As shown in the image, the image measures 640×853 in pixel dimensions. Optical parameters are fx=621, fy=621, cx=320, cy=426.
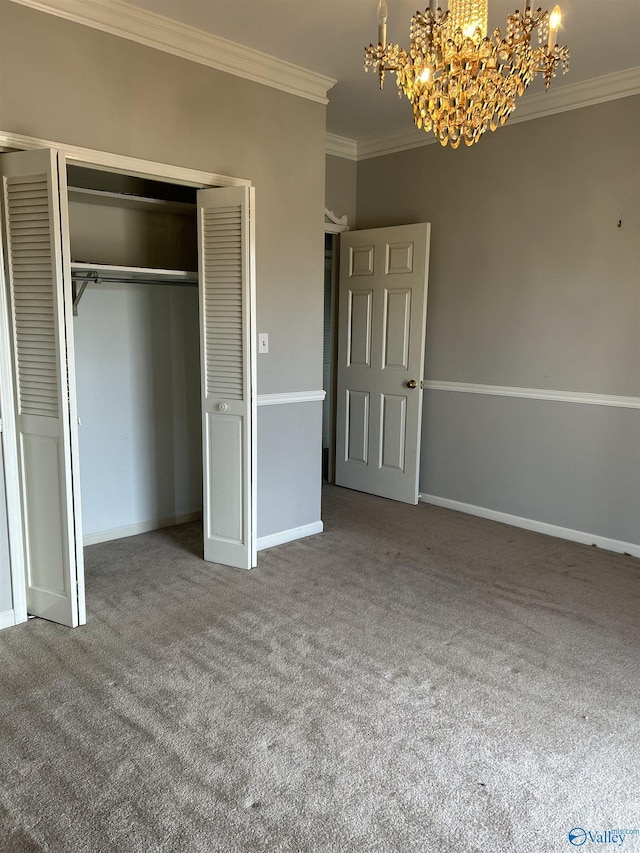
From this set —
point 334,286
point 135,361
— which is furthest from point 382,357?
point 135,361

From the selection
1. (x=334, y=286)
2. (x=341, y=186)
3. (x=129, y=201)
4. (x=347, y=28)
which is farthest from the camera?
(x=334, y=286)

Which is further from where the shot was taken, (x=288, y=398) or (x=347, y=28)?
(x=288, y=398)

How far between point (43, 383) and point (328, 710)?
1.83m

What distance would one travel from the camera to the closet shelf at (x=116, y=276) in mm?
3266

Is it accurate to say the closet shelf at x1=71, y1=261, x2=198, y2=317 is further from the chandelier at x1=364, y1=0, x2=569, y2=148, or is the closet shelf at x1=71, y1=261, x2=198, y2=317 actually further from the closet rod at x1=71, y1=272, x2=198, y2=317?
the chandelier at x1=364, y1=0, x2=569, y2=148

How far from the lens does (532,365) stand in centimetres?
417

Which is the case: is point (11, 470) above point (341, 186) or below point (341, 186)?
below

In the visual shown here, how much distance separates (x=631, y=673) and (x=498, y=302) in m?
2.57

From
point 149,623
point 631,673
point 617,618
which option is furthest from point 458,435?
point 149,623

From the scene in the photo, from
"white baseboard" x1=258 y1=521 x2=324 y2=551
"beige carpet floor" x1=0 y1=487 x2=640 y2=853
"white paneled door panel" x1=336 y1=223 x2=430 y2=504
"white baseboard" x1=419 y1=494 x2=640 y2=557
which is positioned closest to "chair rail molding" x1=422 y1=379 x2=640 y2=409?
"white paneled door panel" x1=336 y1=223 x2=430 y2=504

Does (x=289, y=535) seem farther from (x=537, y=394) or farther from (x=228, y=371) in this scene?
(x=537, y=394)

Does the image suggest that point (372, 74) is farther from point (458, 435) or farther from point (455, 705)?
point (455, 705)

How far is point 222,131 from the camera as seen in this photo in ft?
11.2

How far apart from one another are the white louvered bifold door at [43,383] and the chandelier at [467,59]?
147 centimetres
